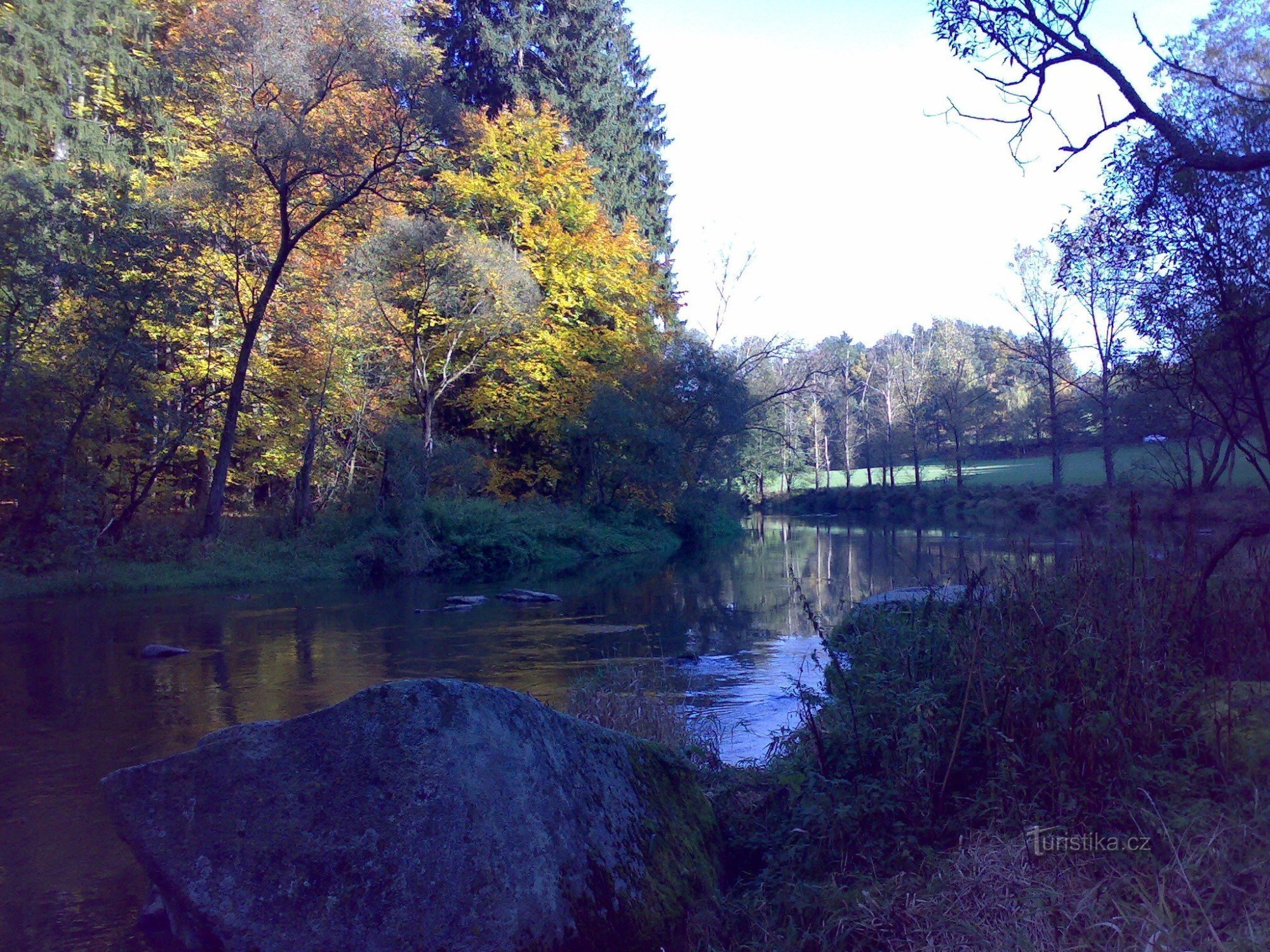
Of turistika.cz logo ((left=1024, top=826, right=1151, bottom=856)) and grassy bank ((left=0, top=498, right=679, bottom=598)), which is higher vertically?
grassy bank ((left=0, top=498, right=679, bottom=598))

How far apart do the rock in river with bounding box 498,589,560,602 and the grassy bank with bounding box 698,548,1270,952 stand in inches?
491

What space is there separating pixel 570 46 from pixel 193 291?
72.9 feet

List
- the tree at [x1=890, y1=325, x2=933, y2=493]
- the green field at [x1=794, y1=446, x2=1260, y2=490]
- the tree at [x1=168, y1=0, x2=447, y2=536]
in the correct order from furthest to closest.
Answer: the tree at [x1=890, y1=325, x2=933, y2=493] < the green field at [x1=794, y1=446, x2=1260, y2=490] < the tree at [x1=168, y1=0, x2=447, y2=536]

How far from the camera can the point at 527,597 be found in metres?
18.3

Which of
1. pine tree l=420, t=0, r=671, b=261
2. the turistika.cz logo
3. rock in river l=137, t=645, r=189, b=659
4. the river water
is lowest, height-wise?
the river water

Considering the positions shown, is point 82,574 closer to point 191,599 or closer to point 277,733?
point 191,599

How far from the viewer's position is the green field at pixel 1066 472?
34375mm

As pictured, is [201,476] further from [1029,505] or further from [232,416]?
[1029,505]

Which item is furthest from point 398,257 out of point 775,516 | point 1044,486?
point 775,516

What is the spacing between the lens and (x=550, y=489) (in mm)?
33719

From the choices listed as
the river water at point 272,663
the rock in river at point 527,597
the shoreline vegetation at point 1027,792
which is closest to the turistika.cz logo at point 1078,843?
the shoreline vegetation at point 1027,792

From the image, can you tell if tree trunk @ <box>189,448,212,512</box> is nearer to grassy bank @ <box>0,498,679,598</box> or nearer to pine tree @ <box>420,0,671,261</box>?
grassy bank @ <box>0,498,679,598</box>

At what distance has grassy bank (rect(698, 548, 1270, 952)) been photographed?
3432mm

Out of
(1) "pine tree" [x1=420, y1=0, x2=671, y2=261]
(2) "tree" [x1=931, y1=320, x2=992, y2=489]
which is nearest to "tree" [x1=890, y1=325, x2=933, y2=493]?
(2) "tree" [x1=931, y1=320, x2=992, y2=489]
